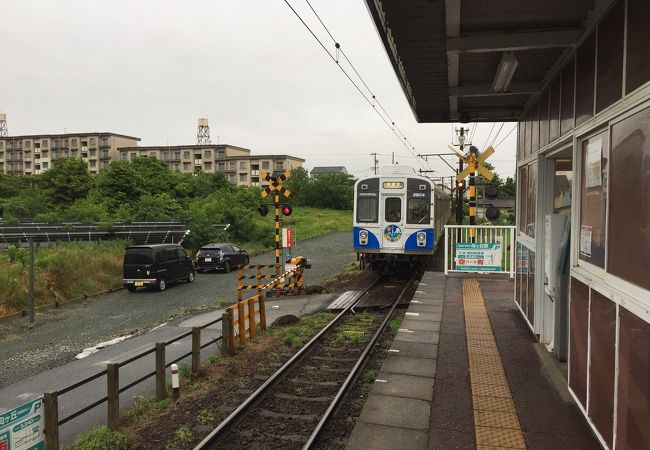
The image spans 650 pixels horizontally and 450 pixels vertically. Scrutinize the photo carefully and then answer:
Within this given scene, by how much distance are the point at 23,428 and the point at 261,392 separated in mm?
2743

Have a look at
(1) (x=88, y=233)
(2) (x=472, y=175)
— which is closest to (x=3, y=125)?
(1) (x=88, y=233)

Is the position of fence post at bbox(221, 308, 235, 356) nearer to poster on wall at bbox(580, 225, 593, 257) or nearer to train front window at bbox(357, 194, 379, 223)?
poster on wall at bbox(580, 225, 593, 257)

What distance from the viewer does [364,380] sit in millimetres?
6926

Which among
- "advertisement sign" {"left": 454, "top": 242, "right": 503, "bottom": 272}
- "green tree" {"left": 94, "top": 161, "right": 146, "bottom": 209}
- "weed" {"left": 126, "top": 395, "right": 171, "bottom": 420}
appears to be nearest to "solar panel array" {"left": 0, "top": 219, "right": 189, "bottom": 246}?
"advertisement sign" {"left": 454, "top": 242, "right": 503, "bottom": 272}

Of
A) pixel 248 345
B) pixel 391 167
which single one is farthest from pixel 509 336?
pixel 391 167

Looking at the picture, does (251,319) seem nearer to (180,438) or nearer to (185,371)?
(185,371)

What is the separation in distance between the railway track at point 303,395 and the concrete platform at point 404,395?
500mm

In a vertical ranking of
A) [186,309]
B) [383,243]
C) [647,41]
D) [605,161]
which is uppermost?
[647,41]

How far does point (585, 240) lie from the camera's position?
4539mm

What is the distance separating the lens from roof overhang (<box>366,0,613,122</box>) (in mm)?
4508

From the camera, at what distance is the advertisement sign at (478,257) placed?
41.5 feet

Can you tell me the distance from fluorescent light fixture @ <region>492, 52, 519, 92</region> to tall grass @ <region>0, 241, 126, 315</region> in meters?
12.7

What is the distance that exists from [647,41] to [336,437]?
174 inches

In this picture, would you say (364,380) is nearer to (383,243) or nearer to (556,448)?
(556,448)
